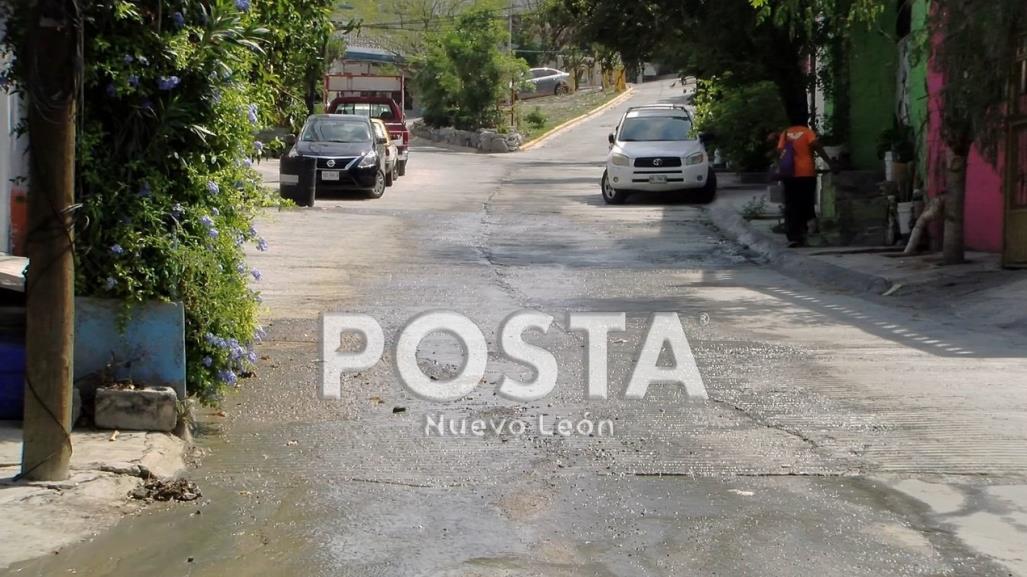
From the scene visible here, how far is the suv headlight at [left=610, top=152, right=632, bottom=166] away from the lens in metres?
24.1

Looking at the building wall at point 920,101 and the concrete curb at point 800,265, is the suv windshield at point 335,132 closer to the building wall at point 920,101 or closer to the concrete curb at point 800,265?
the concrete curb at point 800,265

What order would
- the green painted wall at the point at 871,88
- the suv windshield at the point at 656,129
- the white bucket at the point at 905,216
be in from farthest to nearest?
the suv windshield at the point at 656,129 → the green painted wall at the point at 871,88 → the white bucket at the point at 905,216

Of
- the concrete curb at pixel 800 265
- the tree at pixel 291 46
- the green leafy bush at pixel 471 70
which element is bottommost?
the concrete curb at pixel 800 265

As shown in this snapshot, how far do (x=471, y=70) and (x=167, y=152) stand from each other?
38.2 meters

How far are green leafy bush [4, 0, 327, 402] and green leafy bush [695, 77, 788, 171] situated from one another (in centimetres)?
2023

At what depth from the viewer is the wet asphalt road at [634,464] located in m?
5.31

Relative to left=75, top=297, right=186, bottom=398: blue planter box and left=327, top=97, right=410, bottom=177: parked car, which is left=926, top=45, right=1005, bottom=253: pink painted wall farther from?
left=327, top=97, right=410, bottom=177: parked car

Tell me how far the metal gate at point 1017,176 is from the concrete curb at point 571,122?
3074 cm

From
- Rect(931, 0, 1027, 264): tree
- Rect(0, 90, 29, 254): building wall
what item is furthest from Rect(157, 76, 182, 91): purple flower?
Rect(931, 0, 1027, 264): tree

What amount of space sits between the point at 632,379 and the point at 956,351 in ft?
9.43

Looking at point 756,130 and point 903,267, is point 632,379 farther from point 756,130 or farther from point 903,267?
point 756,130

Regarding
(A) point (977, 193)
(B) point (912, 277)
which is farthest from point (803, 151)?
(B) point (912, 277)

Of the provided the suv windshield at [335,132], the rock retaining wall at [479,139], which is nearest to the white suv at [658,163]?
the suv windshield at [335,132]

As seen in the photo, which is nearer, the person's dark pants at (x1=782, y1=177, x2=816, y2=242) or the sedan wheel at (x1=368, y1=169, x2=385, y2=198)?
the person's dark pants at (x1=782, y1=177, x2=816, y2=242)
